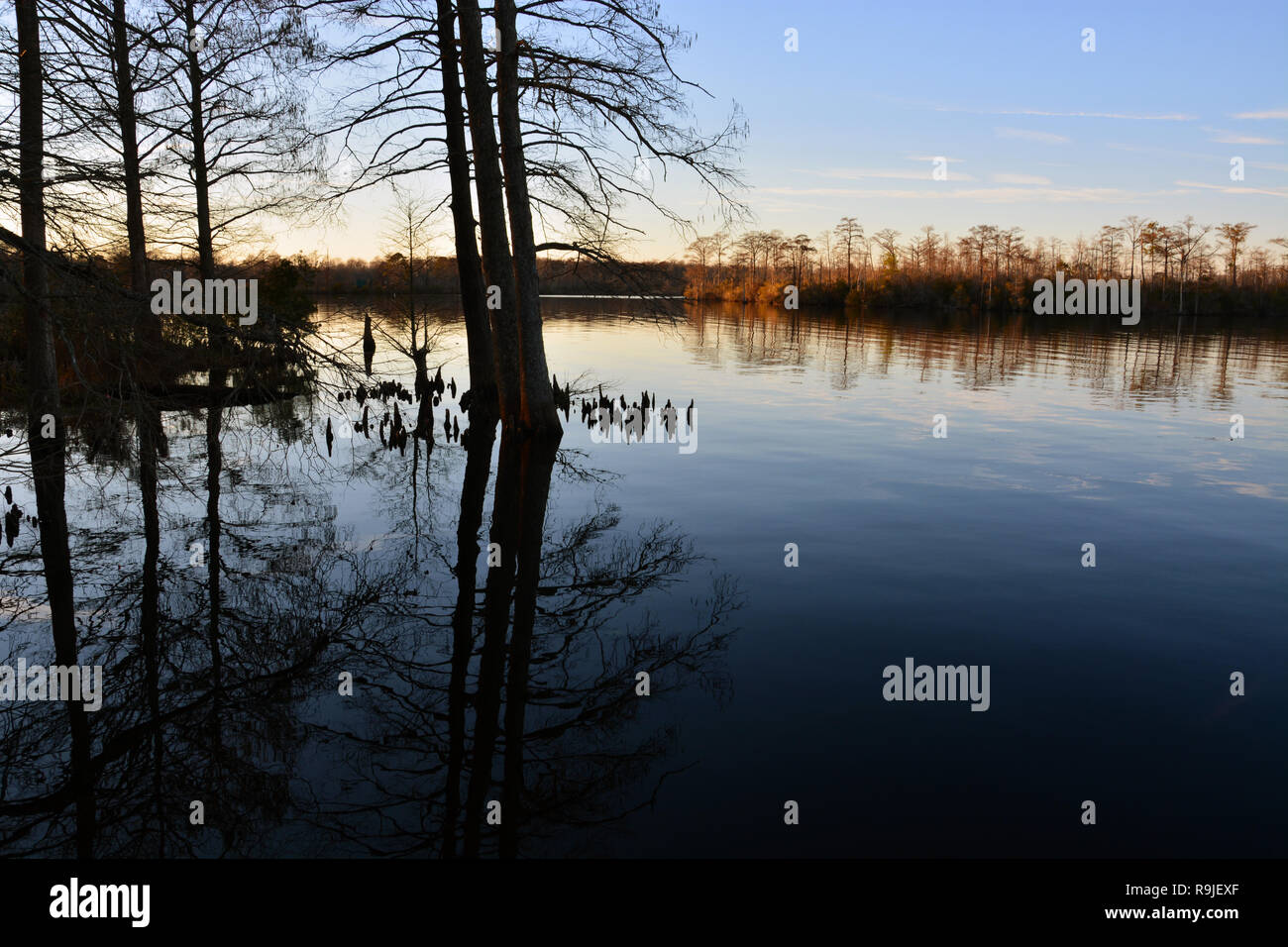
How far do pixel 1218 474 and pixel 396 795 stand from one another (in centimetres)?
1337

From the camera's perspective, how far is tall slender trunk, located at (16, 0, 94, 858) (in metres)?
5.29

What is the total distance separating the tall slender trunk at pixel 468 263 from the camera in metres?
18.0

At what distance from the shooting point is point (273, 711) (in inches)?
225

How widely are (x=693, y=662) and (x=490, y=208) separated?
1077cm

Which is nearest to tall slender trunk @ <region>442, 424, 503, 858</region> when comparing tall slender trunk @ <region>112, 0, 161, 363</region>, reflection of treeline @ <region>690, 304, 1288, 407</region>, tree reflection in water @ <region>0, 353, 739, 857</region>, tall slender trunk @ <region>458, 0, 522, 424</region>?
tree reflection in water @ <region>0, 353, 739, 857</region>

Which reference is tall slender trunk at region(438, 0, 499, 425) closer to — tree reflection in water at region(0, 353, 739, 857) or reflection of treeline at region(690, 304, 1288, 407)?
tree reflection in water at region(0, 353, 739, 857)

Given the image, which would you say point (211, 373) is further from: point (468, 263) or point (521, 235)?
point (521, 235)

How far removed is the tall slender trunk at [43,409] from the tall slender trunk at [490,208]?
6169 millimetres

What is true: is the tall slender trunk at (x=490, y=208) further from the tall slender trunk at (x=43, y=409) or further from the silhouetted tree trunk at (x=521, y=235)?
the tall slender trunk at (x=43, y=409)

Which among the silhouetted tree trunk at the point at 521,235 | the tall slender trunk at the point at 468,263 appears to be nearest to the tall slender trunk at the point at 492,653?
the silhouetted tree trunk at the point at 521,235

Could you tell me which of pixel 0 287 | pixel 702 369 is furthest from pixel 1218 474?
pixel 702 369

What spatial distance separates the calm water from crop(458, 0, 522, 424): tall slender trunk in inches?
80.6

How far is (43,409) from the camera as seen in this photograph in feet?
39.1
